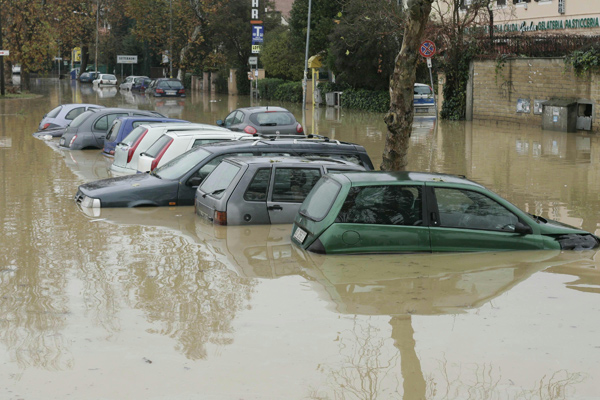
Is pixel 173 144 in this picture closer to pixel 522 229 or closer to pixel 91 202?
pixel 91 202

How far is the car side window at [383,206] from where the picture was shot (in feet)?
33.5

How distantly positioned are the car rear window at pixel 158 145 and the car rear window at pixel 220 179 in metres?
3.46

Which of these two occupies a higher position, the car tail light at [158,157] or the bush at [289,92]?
the bush at [289,92]

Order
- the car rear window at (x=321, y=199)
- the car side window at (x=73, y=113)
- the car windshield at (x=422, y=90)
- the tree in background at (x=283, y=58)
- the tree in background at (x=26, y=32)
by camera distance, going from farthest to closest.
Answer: the tree in background at (x=283, y=58) → the tree in background at (x=26, y=32) → the car windshield at (x=422, y=90) → the car side window at (x=73, y=113) → the car rear window at (x=321, y=199)

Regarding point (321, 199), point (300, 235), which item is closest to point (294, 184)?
point (300, 235)

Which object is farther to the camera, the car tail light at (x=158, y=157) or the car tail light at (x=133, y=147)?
the car tail light at (x=133, y=147)

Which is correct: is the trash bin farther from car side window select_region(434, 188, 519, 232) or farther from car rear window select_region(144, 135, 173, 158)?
car side window select_region(434, 188, 519, 232)

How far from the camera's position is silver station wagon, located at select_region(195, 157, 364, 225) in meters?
12.3

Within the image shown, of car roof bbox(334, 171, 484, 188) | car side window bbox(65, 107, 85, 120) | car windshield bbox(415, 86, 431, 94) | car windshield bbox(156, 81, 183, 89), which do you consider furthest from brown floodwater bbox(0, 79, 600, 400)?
car windshield bbox(156, 81, 183, 89)

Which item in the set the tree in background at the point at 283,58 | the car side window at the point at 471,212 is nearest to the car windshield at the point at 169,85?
the tree in background at the point at 283,58

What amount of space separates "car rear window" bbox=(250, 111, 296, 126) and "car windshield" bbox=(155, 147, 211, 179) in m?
9.57

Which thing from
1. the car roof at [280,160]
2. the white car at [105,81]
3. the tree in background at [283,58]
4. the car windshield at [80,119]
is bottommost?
the car roof at [280,160]

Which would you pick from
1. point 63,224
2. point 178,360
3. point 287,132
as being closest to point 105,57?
point 287,132

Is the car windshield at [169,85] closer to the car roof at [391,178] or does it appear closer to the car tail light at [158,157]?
the car tail light at [158,157]
